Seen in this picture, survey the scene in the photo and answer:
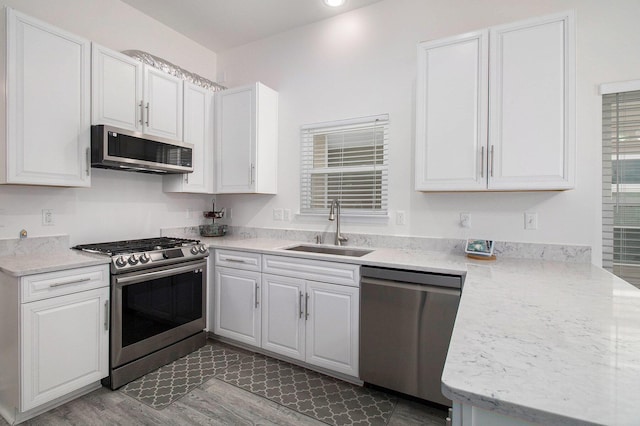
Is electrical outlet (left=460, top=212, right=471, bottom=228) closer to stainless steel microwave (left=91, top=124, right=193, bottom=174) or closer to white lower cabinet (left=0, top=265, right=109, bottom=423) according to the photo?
stainless steel microwave (left=91, top=124, right=193, bottom=174)

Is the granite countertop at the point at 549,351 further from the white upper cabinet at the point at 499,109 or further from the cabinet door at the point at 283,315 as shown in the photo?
the cabinet door at the point at 283,315

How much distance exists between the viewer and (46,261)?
206 cm

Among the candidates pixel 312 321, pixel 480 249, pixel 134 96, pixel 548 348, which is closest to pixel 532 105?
pixel 480 249

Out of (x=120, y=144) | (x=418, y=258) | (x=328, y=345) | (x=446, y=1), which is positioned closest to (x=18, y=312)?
(x=120, y=144)

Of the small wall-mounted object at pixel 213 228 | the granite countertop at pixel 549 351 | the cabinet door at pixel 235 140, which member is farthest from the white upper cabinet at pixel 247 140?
the granite countertop at pixel 549 351

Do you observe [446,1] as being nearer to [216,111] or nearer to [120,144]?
[216,111]

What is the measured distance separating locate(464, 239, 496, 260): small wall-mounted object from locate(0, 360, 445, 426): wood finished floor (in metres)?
1.05

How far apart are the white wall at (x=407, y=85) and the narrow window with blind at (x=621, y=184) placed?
0.20 feet

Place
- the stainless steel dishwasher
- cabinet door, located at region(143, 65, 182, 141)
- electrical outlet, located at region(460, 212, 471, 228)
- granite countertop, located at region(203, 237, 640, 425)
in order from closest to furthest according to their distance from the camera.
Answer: granite countertop, located at region(203, 237, 640, 425) → the stainless steel dishwasher → electrical outlet, located at region(460, 212, 471, 228) → cabinet door, located at region(143, 65, 182, 141)

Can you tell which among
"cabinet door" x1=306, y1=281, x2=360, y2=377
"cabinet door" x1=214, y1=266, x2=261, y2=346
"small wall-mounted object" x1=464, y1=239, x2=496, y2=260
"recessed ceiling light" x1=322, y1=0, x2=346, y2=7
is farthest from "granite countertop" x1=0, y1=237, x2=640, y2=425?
"recessed ceiling light" x1=322, y1=0, x2=346, y2=7

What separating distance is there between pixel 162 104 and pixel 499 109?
272 cm

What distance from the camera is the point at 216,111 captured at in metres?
3.36

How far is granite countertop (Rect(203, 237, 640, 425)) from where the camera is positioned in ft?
1.98

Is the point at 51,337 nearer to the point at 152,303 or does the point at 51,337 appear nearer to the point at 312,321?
the point at 152,303
